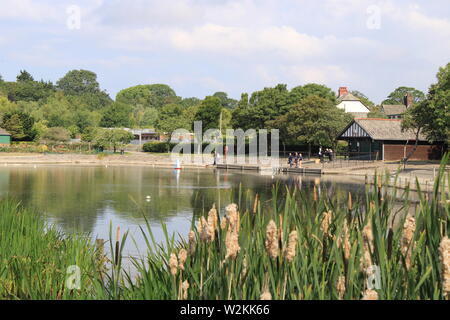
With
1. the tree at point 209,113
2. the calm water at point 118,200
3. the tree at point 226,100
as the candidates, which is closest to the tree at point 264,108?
the tree at point 209,113

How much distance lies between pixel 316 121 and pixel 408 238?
198 feet

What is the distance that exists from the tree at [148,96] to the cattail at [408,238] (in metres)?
153

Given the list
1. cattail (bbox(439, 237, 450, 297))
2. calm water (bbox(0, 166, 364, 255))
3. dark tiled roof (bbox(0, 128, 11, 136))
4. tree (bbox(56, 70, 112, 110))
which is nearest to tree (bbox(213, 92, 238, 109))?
tree (bbox(56, 70, 112, 110))

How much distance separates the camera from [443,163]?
436 cm

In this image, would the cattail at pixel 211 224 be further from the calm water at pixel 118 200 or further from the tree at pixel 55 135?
the tree at pixel 55 135

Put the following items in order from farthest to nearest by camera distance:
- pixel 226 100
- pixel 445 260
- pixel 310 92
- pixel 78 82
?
pixel 226 100, pixel 78 82, pixel 310 92, pixel 445 260

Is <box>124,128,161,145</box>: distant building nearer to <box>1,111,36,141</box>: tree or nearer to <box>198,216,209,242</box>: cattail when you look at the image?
<box>1,111,36,141</box>: tree

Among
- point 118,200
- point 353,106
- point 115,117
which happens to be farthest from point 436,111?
point 115,117

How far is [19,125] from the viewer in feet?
263

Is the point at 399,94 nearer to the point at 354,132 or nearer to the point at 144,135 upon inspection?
the point at 144,135

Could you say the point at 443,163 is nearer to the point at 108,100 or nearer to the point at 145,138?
the point at 145,138

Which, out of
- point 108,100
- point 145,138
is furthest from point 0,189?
point 108,100

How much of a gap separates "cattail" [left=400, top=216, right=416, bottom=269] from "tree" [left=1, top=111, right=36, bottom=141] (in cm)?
8185
